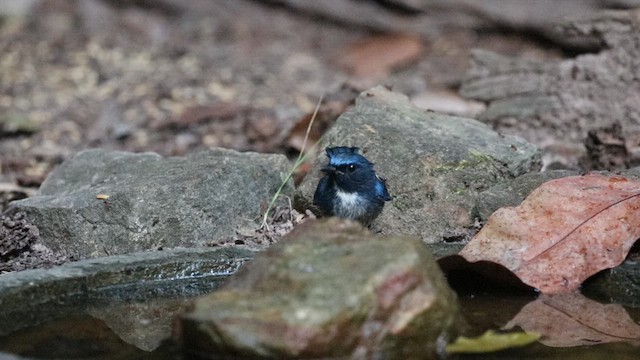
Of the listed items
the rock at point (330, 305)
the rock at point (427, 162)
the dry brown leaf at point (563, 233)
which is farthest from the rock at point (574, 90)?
the rock at point (330, 305)

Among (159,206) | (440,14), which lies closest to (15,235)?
(159,206)

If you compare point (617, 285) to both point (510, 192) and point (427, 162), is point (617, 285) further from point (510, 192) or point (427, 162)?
point (427, 162)

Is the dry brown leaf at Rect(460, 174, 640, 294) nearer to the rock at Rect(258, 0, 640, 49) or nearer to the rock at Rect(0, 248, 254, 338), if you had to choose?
the rock at Rect(0, 248, 254, 338)

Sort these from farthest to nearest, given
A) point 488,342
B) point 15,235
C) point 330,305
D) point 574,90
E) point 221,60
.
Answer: point 221,60
point 574,90
point 15,235
point 488,342
point 330,305

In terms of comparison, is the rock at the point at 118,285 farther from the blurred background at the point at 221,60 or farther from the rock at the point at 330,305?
the blurred background at the point at 221,60

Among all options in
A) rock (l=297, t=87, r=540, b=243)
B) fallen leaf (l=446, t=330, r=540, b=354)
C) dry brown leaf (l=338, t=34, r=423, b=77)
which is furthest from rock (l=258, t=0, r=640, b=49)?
fallen leaf (l=446, t=330, r=540, b=354)

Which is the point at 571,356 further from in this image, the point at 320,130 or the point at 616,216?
the point at 320,130

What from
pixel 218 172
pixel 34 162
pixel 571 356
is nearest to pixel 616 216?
pixel 571 356
